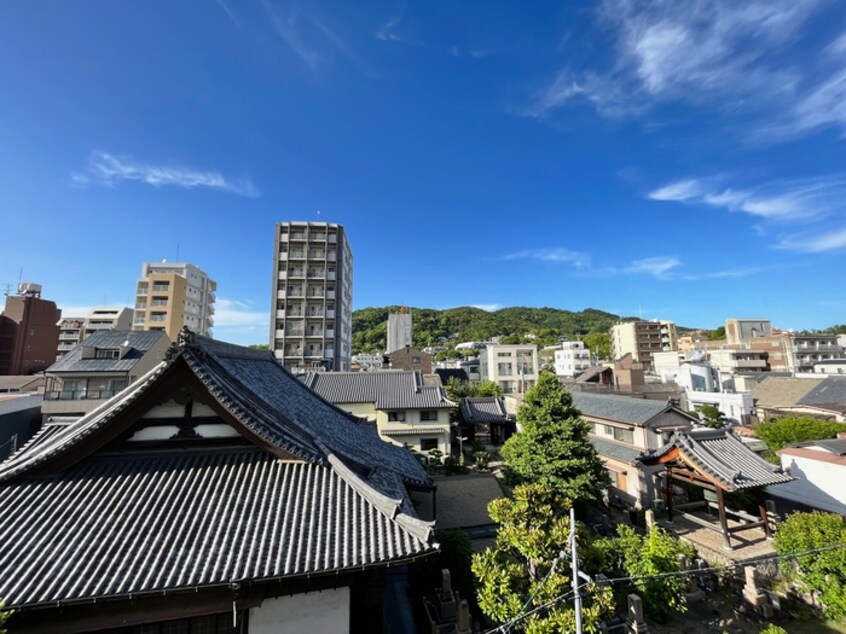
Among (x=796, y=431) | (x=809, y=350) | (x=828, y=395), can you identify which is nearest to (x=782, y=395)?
(x=828, y=395)

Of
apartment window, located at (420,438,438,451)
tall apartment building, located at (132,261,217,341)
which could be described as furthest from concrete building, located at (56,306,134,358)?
apartment window, located at (420,438,438,451)

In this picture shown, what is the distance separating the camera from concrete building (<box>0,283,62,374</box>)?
5475cm

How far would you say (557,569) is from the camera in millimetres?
8750

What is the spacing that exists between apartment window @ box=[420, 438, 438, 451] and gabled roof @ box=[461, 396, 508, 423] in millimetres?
7085

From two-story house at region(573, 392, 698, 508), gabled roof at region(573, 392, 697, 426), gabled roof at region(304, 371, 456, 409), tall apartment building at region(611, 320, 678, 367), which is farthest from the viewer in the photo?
tall apartment building at region(611, 320, 678, 367)

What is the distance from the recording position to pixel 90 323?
67.7 meters

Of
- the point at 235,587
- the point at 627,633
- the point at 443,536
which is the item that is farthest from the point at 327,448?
the point at 627,633

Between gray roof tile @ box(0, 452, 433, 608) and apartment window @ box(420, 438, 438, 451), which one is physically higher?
gray roof tile @ box(0, 452, 433, 608)

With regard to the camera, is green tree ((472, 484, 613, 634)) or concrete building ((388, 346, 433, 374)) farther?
concrete building ((388, 346, 433, 374))

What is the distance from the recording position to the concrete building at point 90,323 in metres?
67.0

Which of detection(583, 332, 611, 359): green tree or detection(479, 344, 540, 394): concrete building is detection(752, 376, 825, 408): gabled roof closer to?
detection(479, 344, 540, 394): concrete building

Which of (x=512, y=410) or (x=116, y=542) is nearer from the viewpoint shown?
(x=116, y=542)

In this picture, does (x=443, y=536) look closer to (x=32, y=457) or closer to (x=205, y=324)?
(x=32, y=457)

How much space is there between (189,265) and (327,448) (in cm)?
6784
